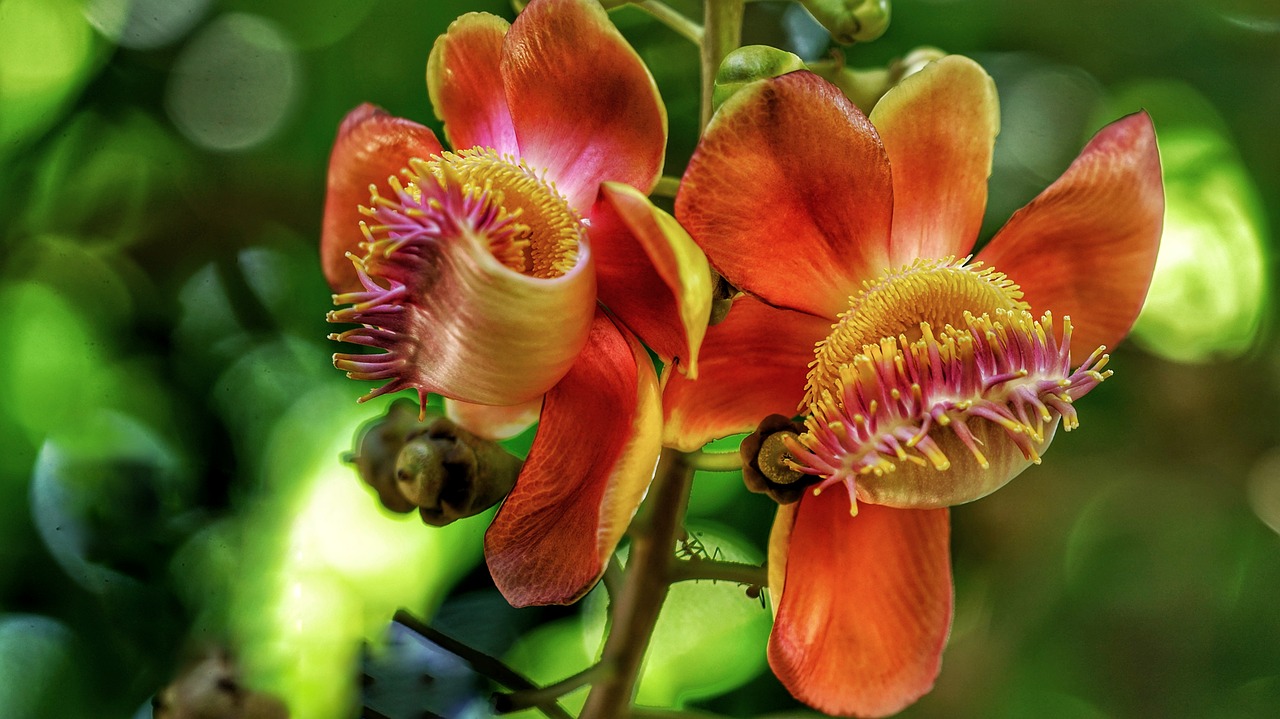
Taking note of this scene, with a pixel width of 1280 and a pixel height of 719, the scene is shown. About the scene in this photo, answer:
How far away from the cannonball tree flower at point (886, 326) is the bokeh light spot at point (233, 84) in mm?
410

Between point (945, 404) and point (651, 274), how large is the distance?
85 millimetres

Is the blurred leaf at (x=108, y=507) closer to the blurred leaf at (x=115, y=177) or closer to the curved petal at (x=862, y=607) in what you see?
the blurred leaf at (x=115, y=177)

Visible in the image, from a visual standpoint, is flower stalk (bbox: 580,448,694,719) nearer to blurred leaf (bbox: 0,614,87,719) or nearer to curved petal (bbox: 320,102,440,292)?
curved petal (bbox: 320,102,440,292)

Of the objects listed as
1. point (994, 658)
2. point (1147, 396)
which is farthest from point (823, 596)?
point (1147, 396)

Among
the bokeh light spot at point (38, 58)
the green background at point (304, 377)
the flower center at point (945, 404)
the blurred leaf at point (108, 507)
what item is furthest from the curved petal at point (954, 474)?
the bokeh light spot at point (38, 58)

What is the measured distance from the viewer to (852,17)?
13.3 inches

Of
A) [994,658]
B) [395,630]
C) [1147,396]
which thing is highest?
[395,630]

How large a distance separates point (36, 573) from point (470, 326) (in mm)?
446

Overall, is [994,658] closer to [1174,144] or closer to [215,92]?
[1174,144]

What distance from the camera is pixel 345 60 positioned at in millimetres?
598

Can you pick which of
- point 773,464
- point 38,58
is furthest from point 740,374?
point 38,58

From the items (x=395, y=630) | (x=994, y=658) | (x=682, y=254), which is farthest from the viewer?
(x=994, y=658)

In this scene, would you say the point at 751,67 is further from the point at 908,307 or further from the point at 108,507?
the point at 108,507

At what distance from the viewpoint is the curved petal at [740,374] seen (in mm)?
284
